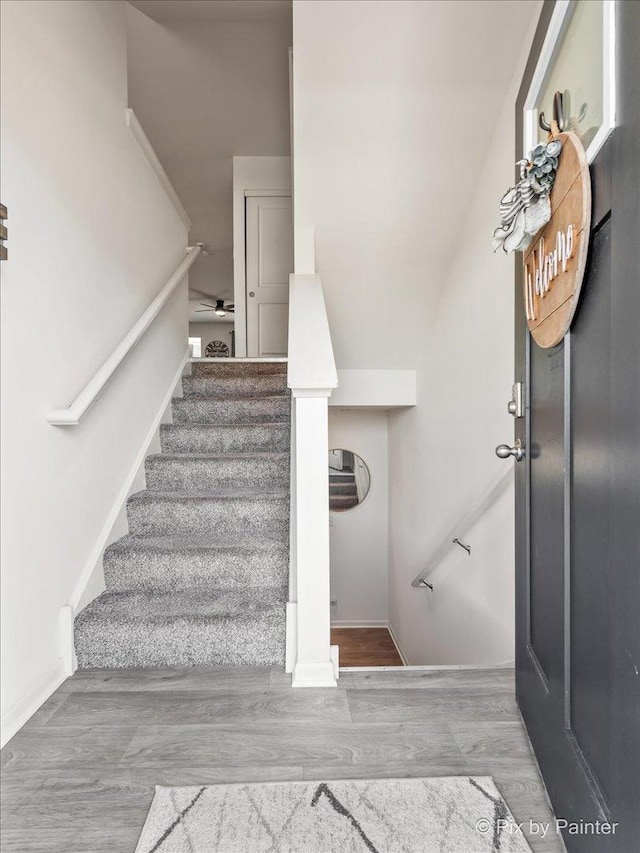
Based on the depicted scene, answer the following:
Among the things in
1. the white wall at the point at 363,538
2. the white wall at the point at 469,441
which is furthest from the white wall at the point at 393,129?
the white wall at the point at 363,538

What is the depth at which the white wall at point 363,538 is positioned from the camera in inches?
182

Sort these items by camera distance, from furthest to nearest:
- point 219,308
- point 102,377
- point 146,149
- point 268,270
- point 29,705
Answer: point 219,308, point 268,270, point 146,149, point 102,377, point 29,705

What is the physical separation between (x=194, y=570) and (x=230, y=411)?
1.31 m

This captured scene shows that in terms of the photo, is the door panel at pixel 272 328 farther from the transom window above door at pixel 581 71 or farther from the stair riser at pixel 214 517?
the transom window above door at pixel 581 71

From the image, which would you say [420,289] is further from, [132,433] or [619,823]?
[619,823]

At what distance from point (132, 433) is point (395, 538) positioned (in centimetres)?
254

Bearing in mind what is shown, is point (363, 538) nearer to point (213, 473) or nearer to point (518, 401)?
point (213, 473)

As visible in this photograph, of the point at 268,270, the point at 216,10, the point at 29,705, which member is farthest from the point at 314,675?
the point at 268,270

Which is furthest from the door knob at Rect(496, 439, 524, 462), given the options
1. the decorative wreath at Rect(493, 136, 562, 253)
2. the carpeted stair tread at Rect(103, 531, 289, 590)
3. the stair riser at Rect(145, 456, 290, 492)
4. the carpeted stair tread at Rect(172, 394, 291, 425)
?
the carpeted stair tread at Rect(172, 394, 291, 425)

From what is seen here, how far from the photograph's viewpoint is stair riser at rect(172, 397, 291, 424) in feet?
10.4

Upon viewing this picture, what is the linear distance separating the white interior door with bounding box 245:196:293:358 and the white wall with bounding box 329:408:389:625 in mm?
1055

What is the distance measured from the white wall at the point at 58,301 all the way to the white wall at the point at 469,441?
5.43ft

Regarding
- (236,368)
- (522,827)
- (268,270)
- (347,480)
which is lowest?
(522,827)

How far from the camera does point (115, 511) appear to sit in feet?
7.34
